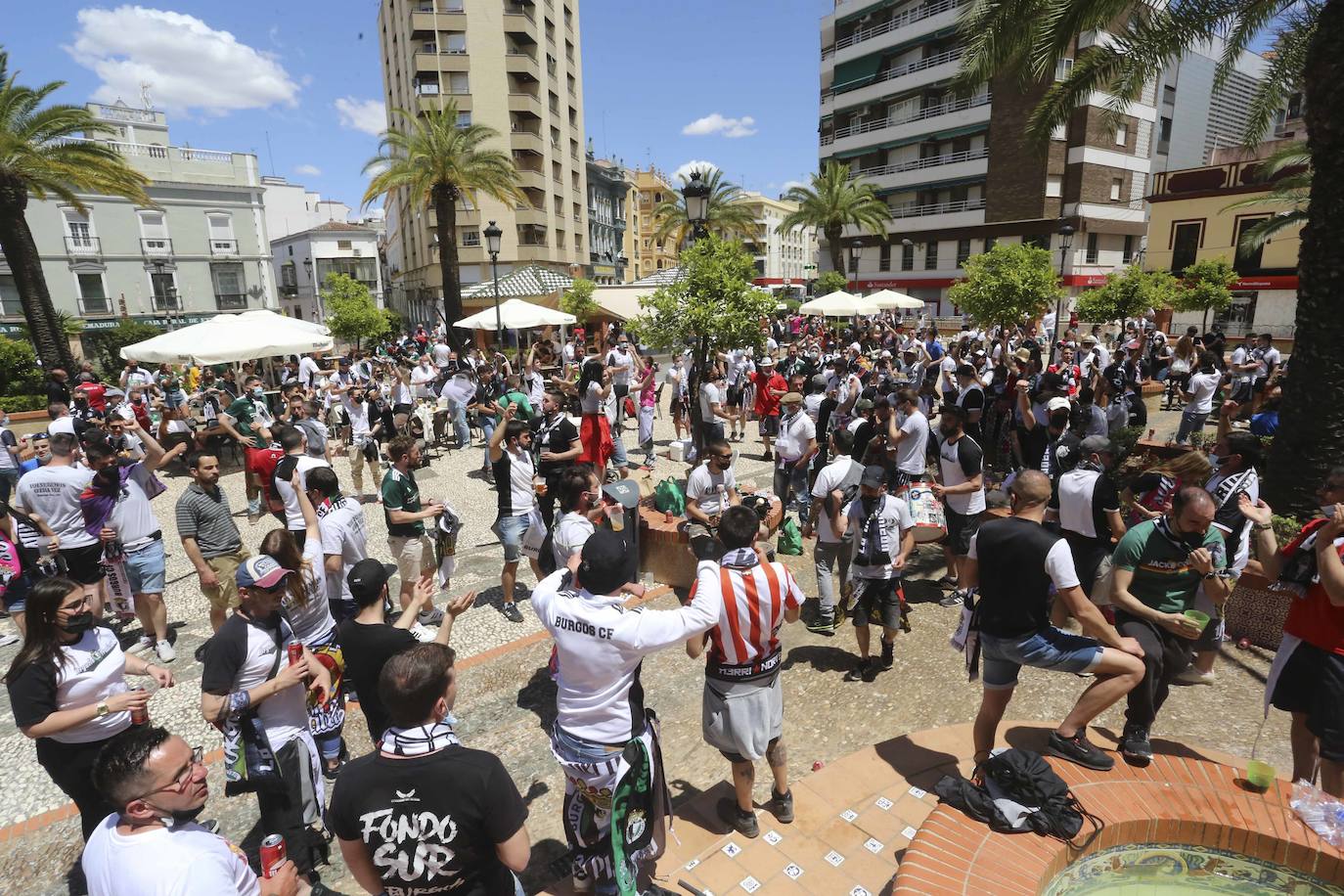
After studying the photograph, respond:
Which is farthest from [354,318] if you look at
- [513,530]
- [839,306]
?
[513,530]

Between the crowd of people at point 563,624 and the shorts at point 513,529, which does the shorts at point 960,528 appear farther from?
the shorts at point 513,529

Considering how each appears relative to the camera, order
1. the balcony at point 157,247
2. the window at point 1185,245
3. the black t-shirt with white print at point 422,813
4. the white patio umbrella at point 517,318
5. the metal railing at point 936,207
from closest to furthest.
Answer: the black t-shirt with white print at point 422,813
the white patio umbrella at point 517,318
the window at point 1185,245
the balcony at point 157,247
the metal railing at point 936,207

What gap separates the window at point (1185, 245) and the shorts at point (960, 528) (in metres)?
37.0

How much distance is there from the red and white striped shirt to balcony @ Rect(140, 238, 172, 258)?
164 feet

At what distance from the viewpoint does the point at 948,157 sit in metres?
42.8

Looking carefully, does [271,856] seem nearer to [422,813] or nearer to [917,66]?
[422,813]

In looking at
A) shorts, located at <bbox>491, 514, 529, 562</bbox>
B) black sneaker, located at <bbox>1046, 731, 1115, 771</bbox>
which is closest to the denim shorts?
shorts, located at <bbox>491, 514, 529, 562</bbox>

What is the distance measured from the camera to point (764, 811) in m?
3.80

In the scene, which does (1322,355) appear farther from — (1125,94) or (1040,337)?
(1040,337)

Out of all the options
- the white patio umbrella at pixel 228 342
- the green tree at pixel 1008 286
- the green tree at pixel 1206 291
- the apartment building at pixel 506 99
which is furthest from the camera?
the apartment building at pixel 506 99

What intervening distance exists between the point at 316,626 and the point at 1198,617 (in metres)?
5.12

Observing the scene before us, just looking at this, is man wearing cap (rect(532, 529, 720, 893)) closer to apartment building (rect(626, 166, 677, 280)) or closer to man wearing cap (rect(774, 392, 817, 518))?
man wearing cap (rect(774, 392, 817, 518))

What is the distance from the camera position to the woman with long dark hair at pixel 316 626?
147 inches

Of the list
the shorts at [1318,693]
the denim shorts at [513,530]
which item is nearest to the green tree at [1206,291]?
the shorts at [1318,693]
